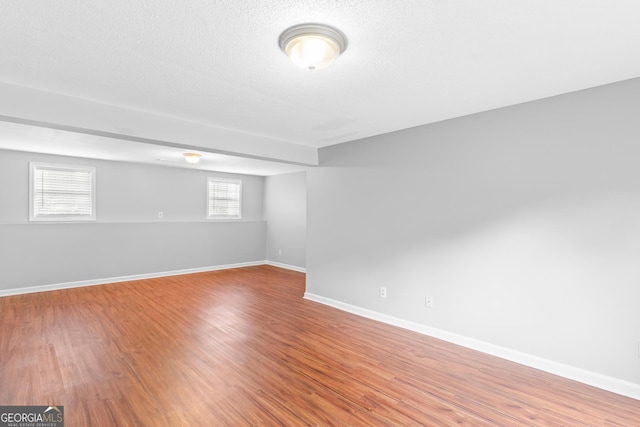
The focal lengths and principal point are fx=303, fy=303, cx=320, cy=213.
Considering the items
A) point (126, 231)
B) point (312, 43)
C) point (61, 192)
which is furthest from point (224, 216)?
point (312, 43)

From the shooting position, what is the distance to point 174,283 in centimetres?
579

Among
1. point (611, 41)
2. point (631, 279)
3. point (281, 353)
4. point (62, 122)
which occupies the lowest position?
point (281, 353)

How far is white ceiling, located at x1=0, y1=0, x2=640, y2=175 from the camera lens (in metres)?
1.58

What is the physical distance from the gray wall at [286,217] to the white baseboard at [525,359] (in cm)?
339

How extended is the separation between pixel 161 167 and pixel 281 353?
206 inches

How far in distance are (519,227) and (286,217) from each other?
5.43 metres

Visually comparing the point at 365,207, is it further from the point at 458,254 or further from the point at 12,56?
the point at 12,56

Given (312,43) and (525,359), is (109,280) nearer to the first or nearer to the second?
(312,43)

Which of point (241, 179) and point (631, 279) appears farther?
point (241, 179)

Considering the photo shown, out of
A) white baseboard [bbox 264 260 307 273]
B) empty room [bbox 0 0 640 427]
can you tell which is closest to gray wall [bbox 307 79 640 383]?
empty room [bbox 0 0 640 427]

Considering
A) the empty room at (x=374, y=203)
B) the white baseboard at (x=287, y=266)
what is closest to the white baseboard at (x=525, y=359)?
the empty room at (x=374, y=203)

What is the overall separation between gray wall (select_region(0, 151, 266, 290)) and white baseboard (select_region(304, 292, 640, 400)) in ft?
14.7

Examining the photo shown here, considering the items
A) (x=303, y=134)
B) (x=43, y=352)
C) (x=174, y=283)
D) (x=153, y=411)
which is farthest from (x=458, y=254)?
(x=174, y=283)

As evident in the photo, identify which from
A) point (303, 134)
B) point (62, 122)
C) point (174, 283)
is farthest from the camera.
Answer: point (174, 283)
